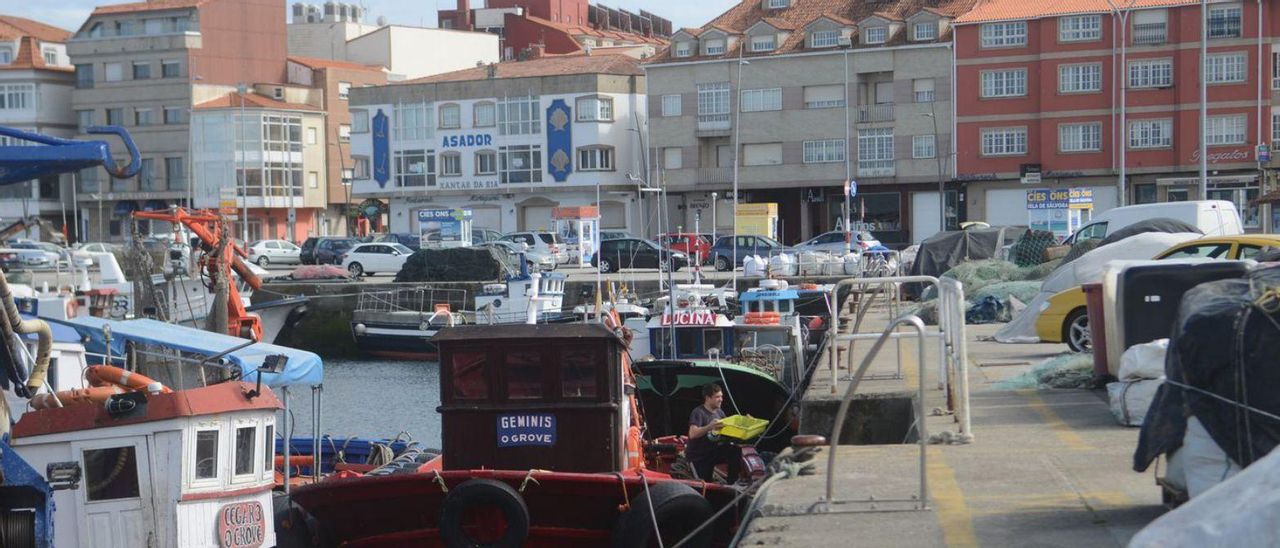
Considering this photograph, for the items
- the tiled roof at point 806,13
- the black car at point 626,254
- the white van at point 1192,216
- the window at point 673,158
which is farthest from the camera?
the window at point 673,158

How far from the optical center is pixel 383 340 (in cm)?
3994

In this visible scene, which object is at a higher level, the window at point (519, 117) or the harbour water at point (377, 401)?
the window at point (519, 117)

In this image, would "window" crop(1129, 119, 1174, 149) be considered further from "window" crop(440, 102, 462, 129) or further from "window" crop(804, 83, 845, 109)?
"window" crop(440, 102, 462, 129)

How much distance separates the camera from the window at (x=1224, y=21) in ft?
186

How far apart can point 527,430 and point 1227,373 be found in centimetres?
673

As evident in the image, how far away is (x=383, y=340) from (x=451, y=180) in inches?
1300

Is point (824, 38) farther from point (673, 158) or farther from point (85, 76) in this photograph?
point (85, 76)

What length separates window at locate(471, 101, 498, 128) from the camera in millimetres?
71375

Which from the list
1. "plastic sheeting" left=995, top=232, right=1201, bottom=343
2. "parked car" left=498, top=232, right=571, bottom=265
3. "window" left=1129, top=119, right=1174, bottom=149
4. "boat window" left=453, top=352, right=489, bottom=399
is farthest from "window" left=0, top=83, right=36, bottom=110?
"boat window" left=453, top=352, right=489, bottom=399

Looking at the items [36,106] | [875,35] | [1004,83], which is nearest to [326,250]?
[875,35]

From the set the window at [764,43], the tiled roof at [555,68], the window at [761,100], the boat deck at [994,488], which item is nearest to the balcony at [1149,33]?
the window at [761,100]

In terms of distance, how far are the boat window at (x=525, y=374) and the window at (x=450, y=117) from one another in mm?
60511

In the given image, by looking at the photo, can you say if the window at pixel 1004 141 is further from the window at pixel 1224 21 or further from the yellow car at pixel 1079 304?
the yellow car at pixel 1079 304

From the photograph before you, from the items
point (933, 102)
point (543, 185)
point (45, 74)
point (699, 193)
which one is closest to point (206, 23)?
point (45, 74)
